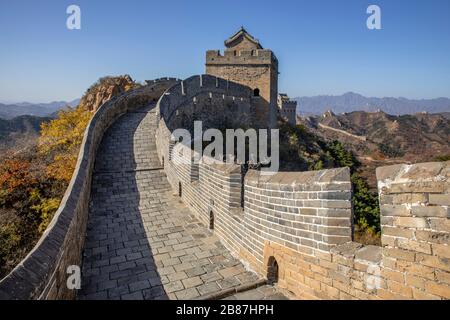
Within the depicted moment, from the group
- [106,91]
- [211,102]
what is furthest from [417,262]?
[106,91]

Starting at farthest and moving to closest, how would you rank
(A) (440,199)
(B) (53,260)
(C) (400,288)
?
(B) (53,260) < (C) (400,288) < (A) (440,199)

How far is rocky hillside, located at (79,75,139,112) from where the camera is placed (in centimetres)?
2046

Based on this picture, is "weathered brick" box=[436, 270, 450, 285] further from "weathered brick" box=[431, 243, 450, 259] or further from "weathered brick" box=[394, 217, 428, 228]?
"weathered brick" box=[394, 217, 428, 228]

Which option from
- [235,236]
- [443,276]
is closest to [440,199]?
[443,276]

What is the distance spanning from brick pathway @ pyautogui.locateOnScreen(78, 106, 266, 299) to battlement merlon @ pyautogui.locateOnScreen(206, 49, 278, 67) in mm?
14693

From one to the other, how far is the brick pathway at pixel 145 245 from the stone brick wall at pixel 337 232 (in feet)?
1.66

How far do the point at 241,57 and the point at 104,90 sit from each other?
996cm

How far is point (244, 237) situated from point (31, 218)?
6.53m

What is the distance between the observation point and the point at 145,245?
544 cm

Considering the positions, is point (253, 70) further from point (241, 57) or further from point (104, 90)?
point (104, 90)

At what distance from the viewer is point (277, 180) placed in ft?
12.7

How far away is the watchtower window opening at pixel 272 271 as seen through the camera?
4059 millimetres

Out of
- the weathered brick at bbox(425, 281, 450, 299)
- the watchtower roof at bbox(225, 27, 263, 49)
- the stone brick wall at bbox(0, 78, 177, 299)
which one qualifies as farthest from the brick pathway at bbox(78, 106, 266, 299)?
the watchtower roof at bbox(225, 27, 263, 49)

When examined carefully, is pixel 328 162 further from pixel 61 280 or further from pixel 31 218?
pixel 61 280
